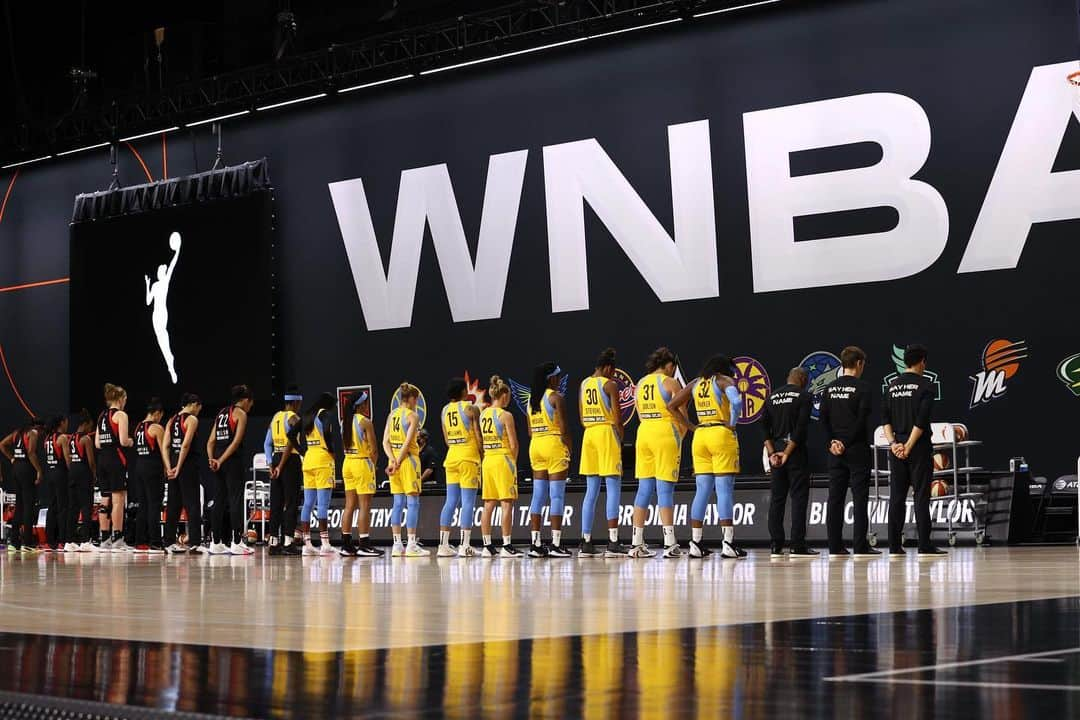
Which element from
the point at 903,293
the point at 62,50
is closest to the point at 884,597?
the point at 903,293

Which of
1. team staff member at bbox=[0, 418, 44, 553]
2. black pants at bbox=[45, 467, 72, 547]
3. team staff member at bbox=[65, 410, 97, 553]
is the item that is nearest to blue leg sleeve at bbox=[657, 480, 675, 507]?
team staff member at bbox=[65, 410, 97, 553]

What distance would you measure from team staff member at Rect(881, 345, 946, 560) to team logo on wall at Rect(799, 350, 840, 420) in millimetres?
4577

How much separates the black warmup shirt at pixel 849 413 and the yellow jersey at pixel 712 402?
0.87 m

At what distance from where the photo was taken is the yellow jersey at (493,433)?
14.2 metres

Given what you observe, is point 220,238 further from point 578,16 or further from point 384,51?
point 578,16

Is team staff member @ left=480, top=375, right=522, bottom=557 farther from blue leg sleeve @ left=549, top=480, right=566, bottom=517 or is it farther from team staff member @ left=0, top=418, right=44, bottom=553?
team staff member @ left=0, top=418, right=44, bottom=553

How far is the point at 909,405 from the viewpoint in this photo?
491 inches

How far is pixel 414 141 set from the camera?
21.2m

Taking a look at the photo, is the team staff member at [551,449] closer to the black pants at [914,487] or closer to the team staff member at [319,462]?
the team staff member at [319,462]

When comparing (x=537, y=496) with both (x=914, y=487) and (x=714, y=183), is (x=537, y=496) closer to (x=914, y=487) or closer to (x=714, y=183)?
(x=914, y=487)

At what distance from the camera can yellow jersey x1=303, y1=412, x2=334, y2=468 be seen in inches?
610

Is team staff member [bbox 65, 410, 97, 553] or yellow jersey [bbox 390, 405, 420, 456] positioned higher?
yellow jersey [bbox 390, 405, 420, 456]

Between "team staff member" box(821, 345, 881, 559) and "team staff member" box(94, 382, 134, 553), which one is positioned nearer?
"team staff member" box(821, 345, 881, 559)

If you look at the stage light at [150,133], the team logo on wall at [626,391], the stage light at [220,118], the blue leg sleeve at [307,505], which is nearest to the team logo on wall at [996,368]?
the team logo on wall at [626,391]
